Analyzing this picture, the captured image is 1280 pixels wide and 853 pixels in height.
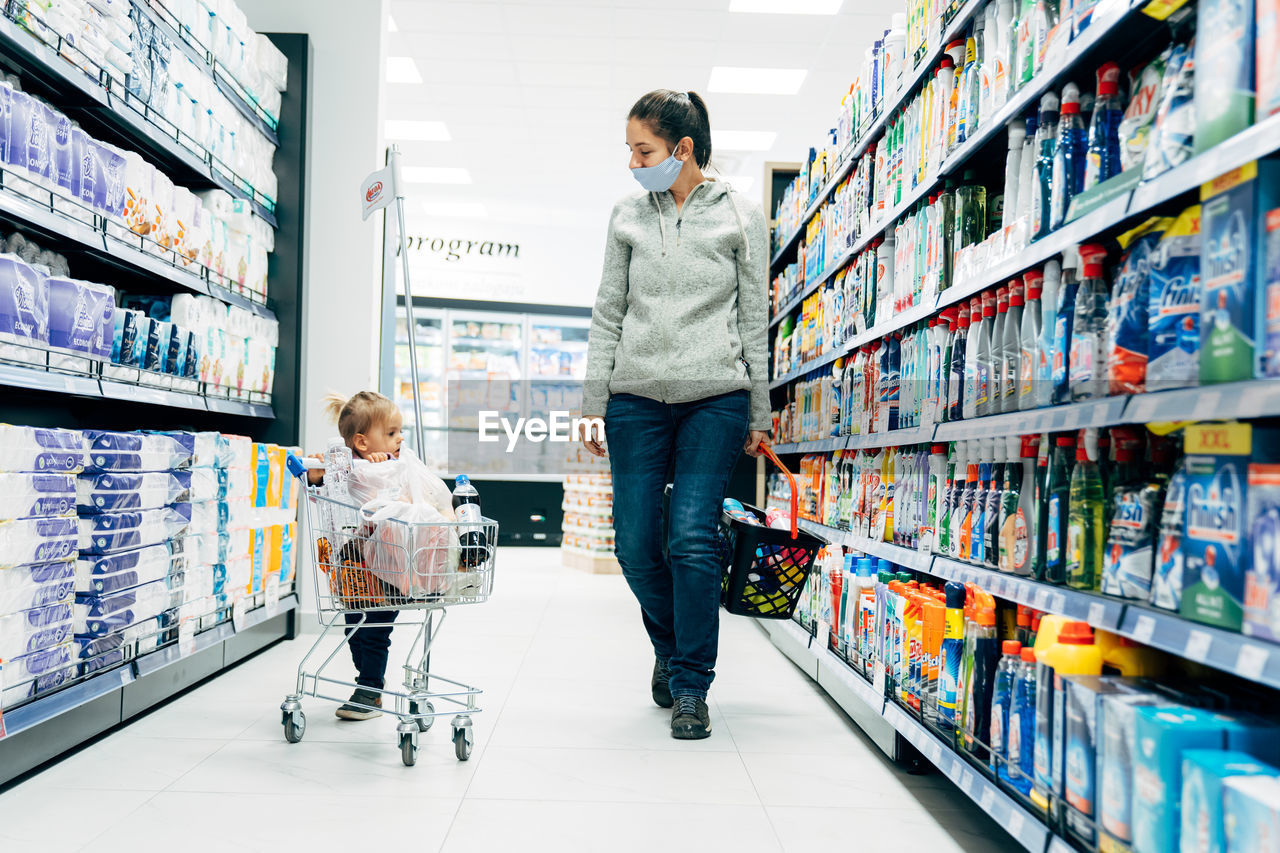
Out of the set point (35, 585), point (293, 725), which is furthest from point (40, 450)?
point (293, 725)

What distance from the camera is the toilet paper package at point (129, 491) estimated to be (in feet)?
7.77

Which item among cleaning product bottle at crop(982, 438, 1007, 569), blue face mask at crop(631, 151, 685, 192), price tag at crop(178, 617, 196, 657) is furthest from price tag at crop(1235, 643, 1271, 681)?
price tag at crop(178, 617, 196, 657)

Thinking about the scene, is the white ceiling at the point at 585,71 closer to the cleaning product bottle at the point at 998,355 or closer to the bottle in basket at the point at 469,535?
the bottle in basket at the point at 469,535

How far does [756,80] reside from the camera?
7.44 m

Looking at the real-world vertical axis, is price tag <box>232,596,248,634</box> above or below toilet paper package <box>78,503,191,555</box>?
below

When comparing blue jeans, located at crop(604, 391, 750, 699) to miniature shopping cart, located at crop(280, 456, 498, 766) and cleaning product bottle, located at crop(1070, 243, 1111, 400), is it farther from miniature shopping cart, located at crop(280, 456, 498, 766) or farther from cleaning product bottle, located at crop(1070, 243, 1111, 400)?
cleaning product bottle, located at crop(1070, 243, 1111, 400)

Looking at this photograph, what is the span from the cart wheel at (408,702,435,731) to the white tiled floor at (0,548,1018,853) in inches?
1.3

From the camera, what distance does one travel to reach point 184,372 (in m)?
3.08

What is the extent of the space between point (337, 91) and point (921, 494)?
3.23 meters

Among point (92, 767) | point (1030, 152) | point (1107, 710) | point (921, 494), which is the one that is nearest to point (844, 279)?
point (921, 494)

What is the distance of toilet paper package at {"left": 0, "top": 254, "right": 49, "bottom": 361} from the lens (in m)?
2.09

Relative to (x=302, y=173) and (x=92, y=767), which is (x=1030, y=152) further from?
(x=302, y=173)

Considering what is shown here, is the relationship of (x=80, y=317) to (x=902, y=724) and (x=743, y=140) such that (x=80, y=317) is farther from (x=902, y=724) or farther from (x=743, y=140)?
(x=743, y=140)

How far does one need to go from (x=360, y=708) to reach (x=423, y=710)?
1.16 ft
